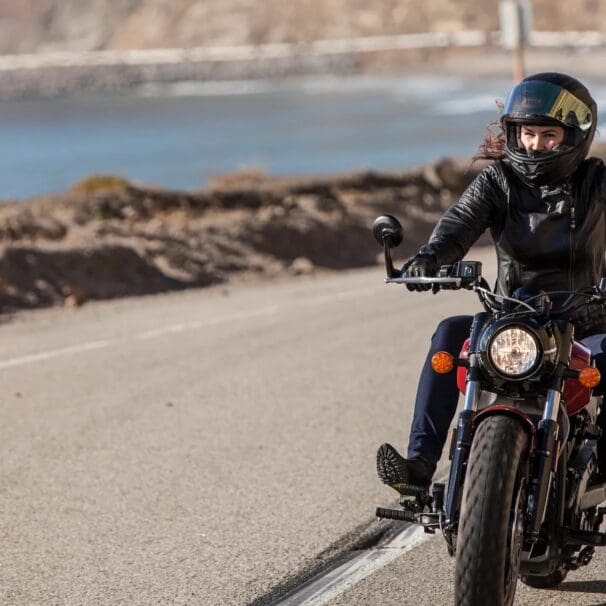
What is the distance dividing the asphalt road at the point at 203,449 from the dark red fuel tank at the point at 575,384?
0.90 metres

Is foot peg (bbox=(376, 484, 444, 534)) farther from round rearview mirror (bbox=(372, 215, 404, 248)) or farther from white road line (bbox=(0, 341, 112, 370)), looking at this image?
Result: white road line (bbox=(0, 341, 112, 370))

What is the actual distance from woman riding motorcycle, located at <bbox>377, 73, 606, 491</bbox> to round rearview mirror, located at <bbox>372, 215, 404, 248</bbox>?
10 centimetres

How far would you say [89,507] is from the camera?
22.2ft

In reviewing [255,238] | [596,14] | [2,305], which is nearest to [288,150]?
[255,238]

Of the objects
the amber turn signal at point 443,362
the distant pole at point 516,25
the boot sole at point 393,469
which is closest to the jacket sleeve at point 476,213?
the amber turn signal at point 443,362

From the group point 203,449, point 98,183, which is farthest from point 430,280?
point 98,183

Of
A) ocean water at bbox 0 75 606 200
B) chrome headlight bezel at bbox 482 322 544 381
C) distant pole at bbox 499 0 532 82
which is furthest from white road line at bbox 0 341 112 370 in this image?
distant pole at bbox 499 0 532 82

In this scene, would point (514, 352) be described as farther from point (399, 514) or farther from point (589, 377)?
point (399, 514)

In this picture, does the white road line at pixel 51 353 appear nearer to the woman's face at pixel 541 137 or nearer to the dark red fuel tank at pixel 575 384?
the woman's face at pixel 541 137

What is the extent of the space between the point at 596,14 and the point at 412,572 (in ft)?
588

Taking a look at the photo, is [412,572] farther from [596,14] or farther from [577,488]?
[596,14]

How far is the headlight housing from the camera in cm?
454

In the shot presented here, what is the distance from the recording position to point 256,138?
87.6 m

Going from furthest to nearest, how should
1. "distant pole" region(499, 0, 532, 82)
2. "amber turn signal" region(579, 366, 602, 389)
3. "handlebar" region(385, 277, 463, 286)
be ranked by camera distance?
"distant pole" region(499, 0, 532, 82) → "handlebar" region(385, 277, 463, 286) → "amber turn signal" region(579, 366, 602, 389)
